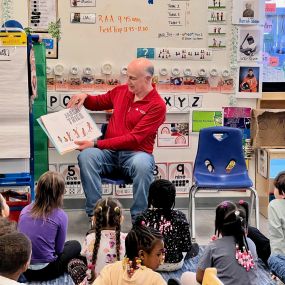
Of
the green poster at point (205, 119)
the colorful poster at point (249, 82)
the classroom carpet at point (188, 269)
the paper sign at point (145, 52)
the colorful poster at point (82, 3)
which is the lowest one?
the classroom carpet at point (188, 269)

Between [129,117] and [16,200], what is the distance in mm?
1050

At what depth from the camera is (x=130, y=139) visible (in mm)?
4043

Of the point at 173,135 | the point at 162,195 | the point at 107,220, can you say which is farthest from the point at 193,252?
the point at 173,135

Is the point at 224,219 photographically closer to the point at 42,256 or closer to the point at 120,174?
the point at 42,256

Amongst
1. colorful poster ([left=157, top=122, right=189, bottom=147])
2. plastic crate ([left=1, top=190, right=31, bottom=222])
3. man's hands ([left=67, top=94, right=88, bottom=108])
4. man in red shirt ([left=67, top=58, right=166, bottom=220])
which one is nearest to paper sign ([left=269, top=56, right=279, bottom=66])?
colorful poster ([left=157, top=122, right=189, bottom=147])

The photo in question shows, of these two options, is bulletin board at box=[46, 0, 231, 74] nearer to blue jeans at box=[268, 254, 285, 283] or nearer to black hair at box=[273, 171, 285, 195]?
black hair at box=[273, 171, 285, 195]

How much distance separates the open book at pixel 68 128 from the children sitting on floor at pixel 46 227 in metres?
0.85

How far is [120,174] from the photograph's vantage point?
163 inches

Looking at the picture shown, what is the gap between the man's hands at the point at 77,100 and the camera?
13.9 ft

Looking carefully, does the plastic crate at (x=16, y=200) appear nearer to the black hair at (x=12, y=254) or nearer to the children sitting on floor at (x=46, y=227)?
the children sitting on floor at (x=46, y=227)

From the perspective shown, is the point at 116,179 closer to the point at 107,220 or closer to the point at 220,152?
the point at 220,152

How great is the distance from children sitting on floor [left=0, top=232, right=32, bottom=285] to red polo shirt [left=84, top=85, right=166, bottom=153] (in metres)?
2.10

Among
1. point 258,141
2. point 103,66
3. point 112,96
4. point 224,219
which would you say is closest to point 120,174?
point 112,96

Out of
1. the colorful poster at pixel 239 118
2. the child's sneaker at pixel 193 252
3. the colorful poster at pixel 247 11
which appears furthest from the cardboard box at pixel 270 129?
the child's sneaker at pixel 193 252
